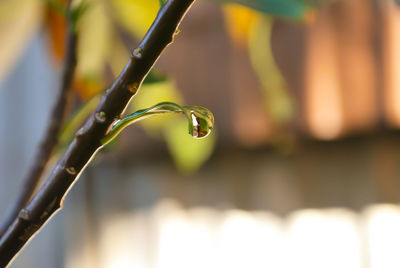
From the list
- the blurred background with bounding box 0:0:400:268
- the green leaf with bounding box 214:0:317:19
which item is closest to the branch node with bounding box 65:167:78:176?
the green leaf with bounding box 214:0:317:19

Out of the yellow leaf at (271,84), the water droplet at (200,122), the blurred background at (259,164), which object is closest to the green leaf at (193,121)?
the water droplet at (200,122)

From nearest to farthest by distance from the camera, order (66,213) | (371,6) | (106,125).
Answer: (106,125), (371,6), (66,213)

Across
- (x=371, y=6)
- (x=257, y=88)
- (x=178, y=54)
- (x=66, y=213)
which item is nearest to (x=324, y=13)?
(x=371, y=6)

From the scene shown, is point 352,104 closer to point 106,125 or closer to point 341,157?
Result: point 341,157

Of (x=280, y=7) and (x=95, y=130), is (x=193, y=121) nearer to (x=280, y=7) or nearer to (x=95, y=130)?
(x=95, y=130)

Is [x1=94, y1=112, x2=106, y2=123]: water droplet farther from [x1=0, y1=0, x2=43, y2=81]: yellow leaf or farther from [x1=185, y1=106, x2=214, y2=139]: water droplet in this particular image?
[x1=0, y1=0, x2=43, y2=81]: yellow leaf
